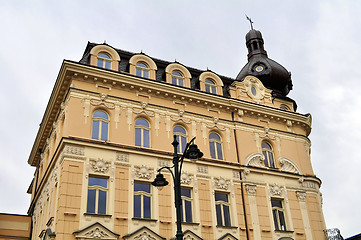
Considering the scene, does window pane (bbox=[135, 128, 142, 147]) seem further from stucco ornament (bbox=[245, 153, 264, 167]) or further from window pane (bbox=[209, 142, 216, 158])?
stucco ornament (bbox=[245, 153, 264, 167])

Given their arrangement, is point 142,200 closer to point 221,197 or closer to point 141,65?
point 221,197

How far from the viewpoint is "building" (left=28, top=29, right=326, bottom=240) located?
20188 mm

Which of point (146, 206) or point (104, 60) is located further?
point (104, 60)

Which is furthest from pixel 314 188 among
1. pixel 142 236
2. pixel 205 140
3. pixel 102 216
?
pixel 102 216

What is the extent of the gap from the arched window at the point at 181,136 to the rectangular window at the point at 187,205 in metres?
2.58

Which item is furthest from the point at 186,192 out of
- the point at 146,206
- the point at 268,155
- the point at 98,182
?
the point at 268,155

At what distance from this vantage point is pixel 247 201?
78.3 ft

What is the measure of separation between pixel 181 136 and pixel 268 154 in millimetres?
6563

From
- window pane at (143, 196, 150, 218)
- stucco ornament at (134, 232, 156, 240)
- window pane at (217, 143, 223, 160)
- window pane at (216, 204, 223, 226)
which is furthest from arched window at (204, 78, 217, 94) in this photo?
stucco ornament at (134, 232, 156, 240)

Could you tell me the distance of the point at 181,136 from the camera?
79.5 feet

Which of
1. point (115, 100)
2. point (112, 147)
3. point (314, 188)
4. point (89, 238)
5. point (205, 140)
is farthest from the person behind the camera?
point (314, 188)

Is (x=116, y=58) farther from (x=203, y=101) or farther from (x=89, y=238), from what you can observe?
(x=89, y=238)

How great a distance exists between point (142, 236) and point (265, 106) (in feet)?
41.9

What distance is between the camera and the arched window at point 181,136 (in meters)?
24.0
